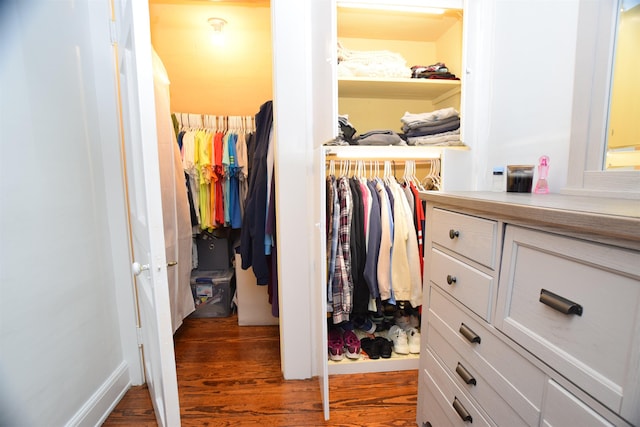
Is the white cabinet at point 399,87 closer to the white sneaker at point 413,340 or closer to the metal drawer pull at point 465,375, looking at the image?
the white sneaker at point 413,340

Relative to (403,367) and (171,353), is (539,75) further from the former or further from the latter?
(171,353)

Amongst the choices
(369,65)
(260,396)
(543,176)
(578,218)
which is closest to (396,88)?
(369,65)

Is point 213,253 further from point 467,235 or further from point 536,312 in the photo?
point 536,312

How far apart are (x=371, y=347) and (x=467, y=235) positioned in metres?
1.11

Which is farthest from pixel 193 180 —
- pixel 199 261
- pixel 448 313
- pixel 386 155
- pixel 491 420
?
pixel 491 420

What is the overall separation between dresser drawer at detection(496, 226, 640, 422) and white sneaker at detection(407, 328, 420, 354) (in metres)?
1.09

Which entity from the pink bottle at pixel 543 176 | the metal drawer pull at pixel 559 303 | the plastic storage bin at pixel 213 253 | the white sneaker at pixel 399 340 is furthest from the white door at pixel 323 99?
the plastic storage bin at pixel 213 253

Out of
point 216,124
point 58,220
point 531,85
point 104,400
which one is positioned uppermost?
point 216,124

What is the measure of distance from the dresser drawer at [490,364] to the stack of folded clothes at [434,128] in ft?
2.88

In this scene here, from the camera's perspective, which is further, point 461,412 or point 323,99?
point 323,99

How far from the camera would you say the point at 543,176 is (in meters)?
1.08

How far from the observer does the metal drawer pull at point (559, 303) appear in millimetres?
521

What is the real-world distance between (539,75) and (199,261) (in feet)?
8.43

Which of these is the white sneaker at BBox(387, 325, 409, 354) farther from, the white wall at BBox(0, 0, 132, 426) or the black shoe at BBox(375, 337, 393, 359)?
the white wall at BBox(0, 0, 132, 426)
